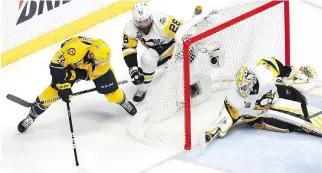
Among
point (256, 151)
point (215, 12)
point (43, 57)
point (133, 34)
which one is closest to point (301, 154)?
A: point (256, 151)

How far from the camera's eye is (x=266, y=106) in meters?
6.08

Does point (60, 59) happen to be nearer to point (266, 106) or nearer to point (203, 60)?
point (203, 60)

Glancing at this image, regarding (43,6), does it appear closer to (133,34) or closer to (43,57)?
(43,57)

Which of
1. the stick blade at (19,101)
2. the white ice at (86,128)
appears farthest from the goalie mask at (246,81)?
the stick blade at (19,101)

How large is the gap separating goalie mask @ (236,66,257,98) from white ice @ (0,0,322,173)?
1.83ft

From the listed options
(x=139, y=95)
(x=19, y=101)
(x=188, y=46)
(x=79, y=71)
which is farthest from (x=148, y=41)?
(x=19, y=101)

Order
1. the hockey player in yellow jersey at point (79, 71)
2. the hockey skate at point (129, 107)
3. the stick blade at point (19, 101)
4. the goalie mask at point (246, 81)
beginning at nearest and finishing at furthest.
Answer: the goalie mask at point (246, 81)
the hockey player in yellow jersey at point (79, 71)
the stick blade at point (19, 101)
the hockey skate at point (129, 107)

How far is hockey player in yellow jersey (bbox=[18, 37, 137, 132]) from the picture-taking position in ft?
19.9

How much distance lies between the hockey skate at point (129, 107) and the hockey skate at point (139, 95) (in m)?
0.21

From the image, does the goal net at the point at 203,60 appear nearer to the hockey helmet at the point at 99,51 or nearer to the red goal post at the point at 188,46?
the red goal post at the point at 188,46

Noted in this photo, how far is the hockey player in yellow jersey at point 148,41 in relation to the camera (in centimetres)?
653

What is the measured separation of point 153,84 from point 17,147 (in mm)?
1187

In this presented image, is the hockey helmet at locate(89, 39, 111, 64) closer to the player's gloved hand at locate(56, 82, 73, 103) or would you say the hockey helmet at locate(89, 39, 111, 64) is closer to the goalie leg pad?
the player's gloved hand at locate(56, 82, 73, 103)

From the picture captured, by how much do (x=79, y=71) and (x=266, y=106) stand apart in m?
1.25
